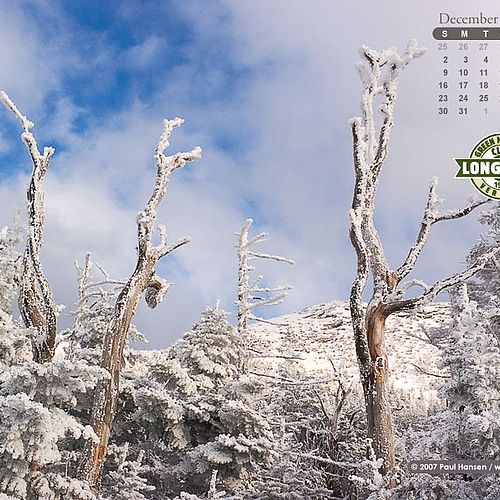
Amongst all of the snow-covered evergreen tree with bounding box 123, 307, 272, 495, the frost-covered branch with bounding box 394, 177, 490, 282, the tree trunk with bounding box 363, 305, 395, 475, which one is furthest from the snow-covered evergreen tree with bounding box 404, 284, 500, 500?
the snow-covered evergreen tree with bounding box 123, 307, 272, 495

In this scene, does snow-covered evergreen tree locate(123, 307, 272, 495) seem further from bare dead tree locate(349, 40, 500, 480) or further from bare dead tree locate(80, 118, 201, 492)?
bare dead tree locate(349, 40, 500, 480)

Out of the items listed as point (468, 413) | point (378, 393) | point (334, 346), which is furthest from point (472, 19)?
point (334, 346)

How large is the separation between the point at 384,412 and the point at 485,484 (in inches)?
41.4

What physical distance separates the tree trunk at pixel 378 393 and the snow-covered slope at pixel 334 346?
6.14m

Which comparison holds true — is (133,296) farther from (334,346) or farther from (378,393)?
(334,346)

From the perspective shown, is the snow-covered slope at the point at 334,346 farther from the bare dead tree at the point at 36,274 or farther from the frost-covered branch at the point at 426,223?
the bare dead tree at the point at 36,274

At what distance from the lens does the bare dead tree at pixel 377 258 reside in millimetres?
5195

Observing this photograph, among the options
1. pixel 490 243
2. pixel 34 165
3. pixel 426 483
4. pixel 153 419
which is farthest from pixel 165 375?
pixel 490 243

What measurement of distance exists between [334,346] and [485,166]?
13.9 m

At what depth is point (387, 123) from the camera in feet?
19.9

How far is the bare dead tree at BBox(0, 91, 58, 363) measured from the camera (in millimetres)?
5477

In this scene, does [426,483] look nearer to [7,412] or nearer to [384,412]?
[384,412]

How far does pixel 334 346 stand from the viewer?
17.9 m

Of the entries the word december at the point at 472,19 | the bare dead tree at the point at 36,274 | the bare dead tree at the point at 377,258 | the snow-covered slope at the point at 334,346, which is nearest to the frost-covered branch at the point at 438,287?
the bare dead tree at the point at 377,258
